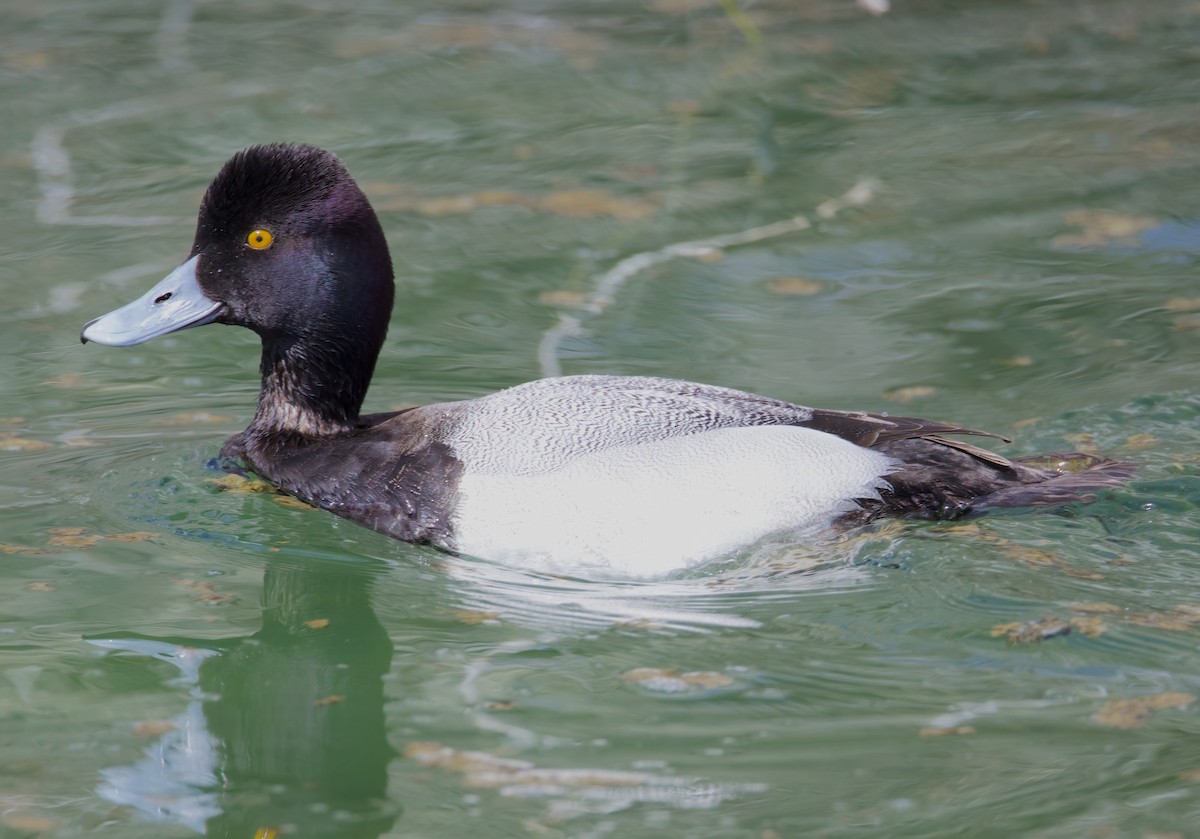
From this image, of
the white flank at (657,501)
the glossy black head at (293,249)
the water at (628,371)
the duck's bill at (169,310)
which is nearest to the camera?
the water at (628,371)

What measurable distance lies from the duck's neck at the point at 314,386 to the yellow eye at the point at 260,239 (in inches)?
14.3

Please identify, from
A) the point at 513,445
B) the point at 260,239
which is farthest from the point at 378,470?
the point at 260,239

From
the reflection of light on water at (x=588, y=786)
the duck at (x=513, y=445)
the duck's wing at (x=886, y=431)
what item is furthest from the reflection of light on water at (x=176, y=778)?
the duck's wing at (x=886, y=431)

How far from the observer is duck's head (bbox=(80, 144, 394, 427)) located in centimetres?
573

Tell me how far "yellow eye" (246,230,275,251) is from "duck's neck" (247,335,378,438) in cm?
36

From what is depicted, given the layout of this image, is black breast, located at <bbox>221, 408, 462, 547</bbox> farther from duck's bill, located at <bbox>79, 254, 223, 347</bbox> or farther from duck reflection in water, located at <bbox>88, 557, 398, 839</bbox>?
duck's bill, located at <bbox>79, 254, 223, 347</bbox>

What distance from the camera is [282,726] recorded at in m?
4.38

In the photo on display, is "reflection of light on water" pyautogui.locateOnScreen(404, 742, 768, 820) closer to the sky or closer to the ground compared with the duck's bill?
closer to the ground

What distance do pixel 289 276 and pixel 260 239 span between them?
166 mm

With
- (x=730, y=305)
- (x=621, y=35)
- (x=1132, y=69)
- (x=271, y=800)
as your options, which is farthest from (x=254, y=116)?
(x=271, y=800)

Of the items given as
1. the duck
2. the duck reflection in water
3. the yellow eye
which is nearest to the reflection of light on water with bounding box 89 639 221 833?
the duck reflection in water

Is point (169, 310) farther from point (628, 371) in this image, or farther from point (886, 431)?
point (886, 431)

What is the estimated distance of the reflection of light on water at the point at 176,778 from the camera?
3936 mm

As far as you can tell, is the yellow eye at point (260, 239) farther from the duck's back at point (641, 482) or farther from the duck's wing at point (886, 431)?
the duck's wing at point (886, 431)
